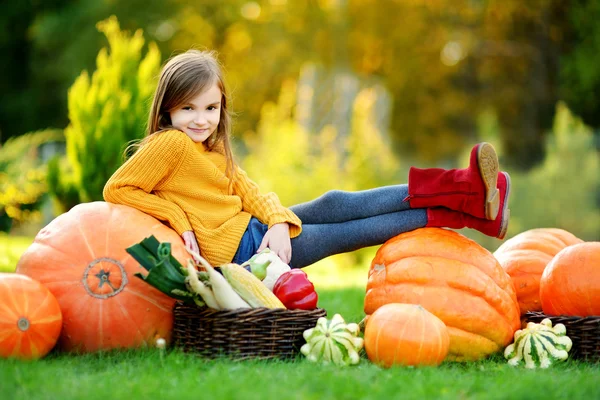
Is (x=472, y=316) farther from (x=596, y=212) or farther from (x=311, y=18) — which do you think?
(x=311, y=18)

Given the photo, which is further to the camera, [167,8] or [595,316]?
[167,8]

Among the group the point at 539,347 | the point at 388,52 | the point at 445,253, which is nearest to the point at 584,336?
the point at 539,347

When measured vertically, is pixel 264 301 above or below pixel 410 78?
below

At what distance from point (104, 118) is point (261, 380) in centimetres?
441

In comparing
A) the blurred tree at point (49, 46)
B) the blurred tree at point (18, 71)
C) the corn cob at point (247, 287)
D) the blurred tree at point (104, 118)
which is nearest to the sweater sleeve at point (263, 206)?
the corn cob at point (247, 287)

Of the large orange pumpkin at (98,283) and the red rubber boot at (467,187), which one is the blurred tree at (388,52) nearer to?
the red rubber boot at (467,187)

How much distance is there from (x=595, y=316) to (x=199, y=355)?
186 cm

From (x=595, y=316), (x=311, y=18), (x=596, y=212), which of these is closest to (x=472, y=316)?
(x=595, y=316)

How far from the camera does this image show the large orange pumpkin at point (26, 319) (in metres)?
3.03

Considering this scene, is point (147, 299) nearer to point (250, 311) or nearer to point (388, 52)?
point (250, 311)

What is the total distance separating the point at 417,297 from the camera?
343 cm

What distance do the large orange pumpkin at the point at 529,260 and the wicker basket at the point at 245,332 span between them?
1.36 metres

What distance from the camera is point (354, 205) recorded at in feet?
12.8

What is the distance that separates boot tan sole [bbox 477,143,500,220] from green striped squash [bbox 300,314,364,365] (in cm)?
97
